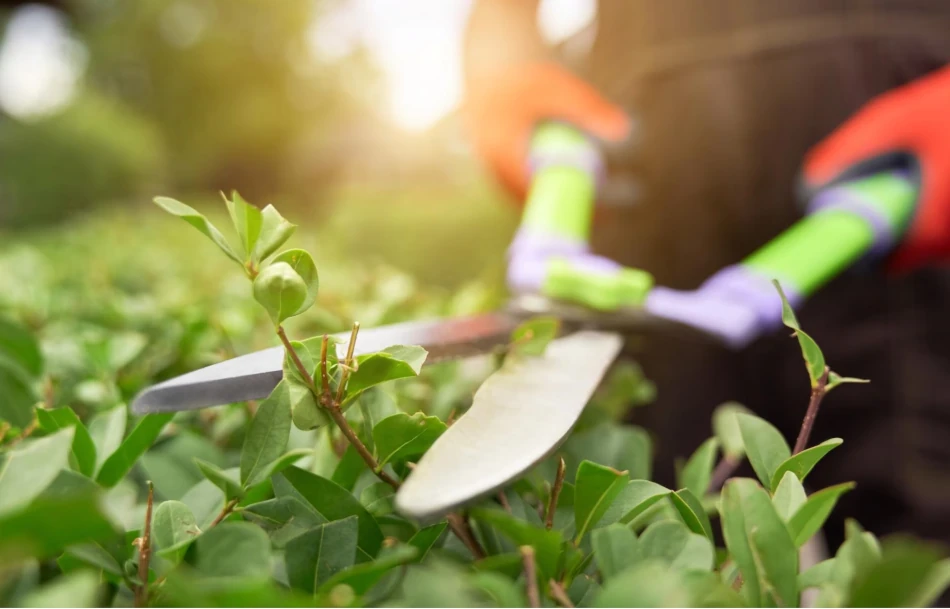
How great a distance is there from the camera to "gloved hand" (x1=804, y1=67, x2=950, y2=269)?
100 cm

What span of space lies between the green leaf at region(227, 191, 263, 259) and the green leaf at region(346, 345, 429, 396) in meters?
0.09

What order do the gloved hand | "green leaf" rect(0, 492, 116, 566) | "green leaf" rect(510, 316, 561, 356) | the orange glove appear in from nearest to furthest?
1. "green leaf" rect(0, 492, 116, 566)
2. "green leaf" rect(510, 316, 561, 356)
3. the gloved hand
4. the orange glove

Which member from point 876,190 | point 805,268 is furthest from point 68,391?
point 876,190

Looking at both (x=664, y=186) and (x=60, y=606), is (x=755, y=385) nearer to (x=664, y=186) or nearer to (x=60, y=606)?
(x=664, y=186)

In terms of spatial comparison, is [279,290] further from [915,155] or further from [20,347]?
[915,155]

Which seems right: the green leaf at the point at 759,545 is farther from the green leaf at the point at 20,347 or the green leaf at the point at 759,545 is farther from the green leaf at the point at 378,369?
the green leaf at the point at 20,347

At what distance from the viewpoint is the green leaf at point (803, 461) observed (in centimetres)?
37

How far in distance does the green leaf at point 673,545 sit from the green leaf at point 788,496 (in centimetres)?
6

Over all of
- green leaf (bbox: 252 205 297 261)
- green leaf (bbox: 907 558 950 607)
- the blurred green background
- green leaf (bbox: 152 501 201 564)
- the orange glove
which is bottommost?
green leaf (bbox: 907 558 950 607)

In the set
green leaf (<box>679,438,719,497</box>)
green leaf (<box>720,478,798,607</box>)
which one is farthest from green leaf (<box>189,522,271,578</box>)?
green leaf (<box>679,438,719,497</box>)

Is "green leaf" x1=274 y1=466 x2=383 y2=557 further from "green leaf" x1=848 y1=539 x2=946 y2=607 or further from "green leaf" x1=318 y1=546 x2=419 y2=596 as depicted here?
"green leaf" x1=848 y1=539 x2=946 y2=607

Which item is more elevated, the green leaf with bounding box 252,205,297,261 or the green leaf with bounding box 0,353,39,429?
the green leaf with bounding box 252,205,297,261

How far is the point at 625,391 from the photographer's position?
0.76m

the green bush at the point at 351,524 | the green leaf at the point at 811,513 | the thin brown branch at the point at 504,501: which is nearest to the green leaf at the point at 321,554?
the green bush at the point at 351,524
